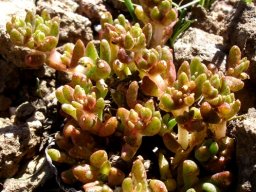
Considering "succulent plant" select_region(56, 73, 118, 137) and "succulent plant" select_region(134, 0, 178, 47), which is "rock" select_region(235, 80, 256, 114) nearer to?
"succulent plant" select_region(134, 0, 178, 47)

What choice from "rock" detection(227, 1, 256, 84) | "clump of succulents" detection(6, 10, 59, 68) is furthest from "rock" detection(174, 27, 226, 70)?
"clump of succulents" detection(6, 10, 59, 68)

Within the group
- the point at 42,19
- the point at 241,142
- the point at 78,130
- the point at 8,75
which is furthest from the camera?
the point at 8,75

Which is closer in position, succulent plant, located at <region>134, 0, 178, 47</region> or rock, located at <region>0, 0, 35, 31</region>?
succulent plant, located at <region>134, 0, 178, 47</region>

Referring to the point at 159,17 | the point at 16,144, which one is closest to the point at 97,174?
the point at 16,144

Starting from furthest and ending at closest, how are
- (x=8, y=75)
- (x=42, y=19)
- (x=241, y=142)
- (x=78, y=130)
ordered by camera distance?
(x=8, y=75) → (x=42, y=19) → (x=78, y=130) → (x=241, y=142)

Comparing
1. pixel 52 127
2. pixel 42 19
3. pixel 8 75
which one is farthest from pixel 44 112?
pixel 42 19

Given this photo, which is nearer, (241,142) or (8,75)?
(241,142)

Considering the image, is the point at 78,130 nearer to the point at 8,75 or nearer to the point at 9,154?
the point at 9,154
